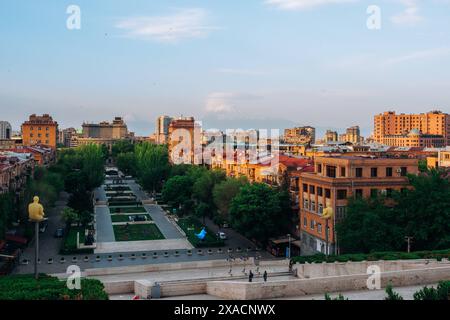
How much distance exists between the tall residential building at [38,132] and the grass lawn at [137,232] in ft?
214

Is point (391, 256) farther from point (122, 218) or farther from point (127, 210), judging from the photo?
point (127, 210)

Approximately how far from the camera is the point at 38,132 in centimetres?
11550

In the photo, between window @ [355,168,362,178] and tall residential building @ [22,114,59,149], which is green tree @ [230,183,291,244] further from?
tall residential building @ [22,114,59,149]

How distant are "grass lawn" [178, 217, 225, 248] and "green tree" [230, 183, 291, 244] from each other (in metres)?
2.99

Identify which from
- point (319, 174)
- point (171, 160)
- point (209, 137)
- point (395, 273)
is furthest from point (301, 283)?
point (209, 137)

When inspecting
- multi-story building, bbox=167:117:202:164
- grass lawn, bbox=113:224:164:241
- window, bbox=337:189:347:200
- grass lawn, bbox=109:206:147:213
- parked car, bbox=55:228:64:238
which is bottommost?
grass lawn, bbox=113:224:164:241

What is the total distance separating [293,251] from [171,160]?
67.6 metres

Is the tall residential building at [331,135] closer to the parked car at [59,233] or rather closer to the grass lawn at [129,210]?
the grass lawn at [129,210]

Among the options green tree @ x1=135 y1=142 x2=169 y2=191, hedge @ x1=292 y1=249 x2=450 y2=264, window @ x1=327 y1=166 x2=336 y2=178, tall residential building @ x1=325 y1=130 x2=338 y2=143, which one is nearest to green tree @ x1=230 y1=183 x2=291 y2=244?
window @ x1=327 y1=166 x2=336 y2=178

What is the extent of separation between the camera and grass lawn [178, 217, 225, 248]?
46094mm

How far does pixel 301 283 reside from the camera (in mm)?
19156

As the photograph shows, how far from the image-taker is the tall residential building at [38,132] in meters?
114

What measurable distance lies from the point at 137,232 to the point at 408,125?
5604 inches

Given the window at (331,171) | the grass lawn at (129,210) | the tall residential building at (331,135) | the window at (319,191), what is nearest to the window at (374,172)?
the window at (331,171)
